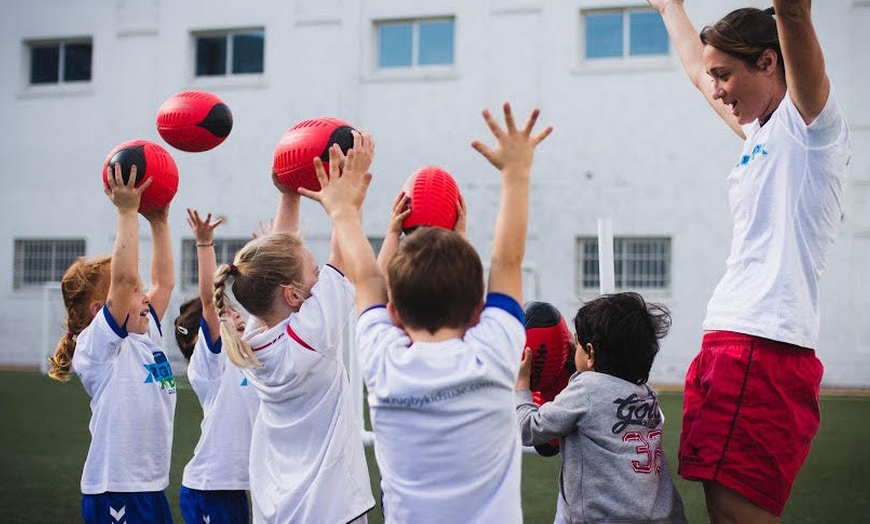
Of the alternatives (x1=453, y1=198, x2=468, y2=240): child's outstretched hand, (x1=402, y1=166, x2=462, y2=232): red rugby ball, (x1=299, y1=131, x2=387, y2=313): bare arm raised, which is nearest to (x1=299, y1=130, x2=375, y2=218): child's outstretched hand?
(x1=299, y1=131, x2=387, y2=313): bare arm raised

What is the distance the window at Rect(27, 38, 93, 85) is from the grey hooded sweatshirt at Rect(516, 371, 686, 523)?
17807mm

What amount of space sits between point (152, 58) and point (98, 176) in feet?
8.37

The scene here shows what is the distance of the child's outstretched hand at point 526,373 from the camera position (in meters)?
3.08

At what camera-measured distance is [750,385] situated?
256 cm

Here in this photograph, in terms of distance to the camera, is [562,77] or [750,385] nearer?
[750,385]

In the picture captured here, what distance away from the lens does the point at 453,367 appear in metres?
2.18

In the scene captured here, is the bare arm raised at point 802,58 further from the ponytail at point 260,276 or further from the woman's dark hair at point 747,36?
the ponytail at point 260,276

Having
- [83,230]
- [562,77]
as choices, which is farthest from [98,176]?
[562,77]

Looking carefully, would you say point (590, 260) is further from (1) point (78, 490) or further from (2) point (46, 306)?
(1) point (78, 490)

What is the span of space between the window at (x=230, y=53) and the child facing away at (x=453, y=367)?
1599cm

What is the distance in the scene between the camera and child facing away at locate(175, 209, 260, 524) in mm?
3904

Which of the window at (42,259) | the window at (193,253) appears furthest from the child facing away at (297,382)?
the window at (42,259)

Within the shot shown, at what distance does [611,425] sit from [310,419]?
3.18ft

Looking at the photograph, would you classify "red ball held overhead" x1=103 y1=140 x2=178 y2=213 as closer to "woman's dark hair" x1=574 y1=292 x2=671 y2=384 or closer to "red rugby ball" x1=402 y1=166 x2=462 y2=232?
"red rugby ball" x1=402 y1=166 x2=462 y2=232
